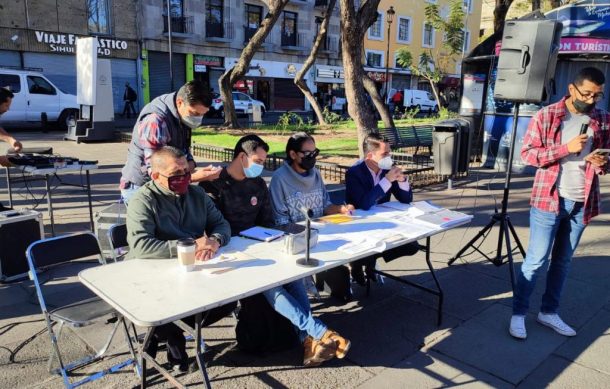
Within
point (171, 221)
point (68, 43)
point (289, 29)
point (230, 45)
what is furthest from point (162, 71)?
point (171, 221)

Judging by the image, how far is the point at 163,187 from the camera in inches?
118

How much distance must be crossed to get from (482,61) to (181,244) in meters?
10.3

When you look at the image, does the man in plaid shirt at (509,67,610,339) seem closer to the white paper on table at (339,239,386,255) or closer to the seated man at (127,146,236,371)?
the white paper on table at (339,239,386,255)

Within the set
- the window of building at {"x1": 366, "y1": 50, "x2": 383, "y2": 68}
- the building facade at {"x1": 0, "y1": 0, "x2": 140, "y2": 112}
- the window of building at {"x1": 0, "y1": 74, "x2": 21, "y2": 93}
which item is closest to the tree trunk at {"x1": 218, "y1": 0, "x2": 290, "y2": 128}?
the window of building at {"x1": 0, "y1": 74, "x2": 21, "y2": 93}

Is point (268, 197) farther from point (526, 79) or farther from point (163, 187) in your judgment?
point (526, 79)

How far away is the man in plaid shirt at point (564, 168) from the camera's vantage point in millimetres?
3344

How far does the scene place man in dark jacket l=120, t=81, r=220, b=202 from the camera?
362 centimetres

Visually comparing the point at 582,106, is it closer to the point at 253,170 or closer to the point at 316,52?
the point at 253,170

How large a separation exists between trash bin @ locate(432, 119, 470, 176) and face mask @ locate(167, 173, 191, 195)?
661cm

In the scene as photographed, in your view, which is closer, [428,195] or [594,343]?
[594,343]

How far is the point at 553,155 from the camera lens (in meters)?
3.34

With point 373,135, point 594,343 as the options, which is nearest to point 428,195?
point 373,135

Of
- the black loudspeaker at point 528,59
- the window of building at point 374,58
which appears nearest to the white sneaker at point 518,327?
the black loudspeaker at point 528,59

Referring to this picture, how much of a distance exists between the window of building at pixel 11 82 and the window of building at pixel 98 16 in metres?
9.36
